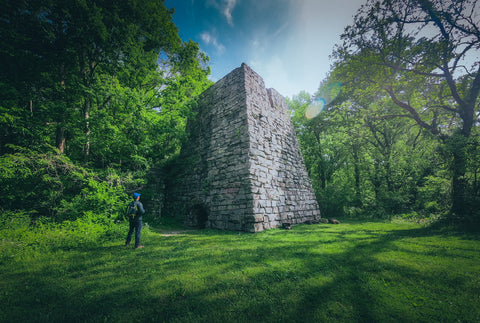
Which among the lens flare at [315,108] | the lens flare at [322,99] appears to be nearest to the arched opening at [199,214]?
the lens flare at [322,99]

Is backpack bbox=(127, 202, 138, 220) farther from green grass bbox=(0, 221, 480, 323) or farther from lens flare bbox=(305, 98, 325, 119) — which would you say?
lens flare bbox=(305, 98, 325, 119)

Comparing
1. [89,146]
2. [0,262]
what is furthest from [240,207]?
[89,146]

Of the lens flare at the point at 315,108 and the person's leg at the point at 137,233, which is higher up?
the lens flare at the point at 315,108

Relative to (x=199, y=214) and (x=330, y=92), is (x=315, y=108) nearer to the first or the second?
(x=330, y=92)

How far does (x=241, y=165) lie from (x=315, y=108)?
12912mm

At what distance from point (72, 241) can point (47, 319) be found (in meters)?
3.41

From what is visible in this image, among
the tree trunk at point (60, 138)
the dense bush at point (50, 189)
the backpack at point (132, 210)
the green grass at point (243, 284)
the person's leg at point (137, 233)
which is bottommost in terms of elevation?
the green grass at point (243, 284)

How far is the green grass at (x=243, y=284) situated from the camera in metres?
1.80

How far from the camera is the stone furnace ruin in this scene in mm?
6516

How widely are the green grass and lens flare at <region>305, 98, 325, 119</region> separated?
529 inches

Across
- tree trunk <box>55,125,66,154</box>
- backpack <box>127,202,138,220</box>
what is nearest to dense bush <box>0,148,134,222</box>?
tree trunk <box>55,125,66,154</box>

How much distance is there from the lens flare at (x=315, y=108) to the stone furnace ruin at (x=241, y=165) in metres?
6.99

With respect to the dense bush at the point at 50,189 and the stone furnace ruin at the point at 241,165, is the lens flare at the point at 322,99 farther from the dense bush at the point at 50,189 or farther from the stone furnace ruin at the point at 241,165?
the dense bush at the point at 50,189

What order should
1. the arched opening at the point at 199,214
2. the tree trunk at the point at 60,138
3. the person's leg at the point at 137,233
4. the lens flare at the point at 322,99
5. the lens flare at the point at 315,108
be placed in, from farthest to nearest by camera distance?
the lens flare at the point at 315,108 < the lens flare at the point at 322,99 < the arched opening at the point at 199,214 < the tree trunk at the point at 60,138 < the person's leg at the point at 137,233
